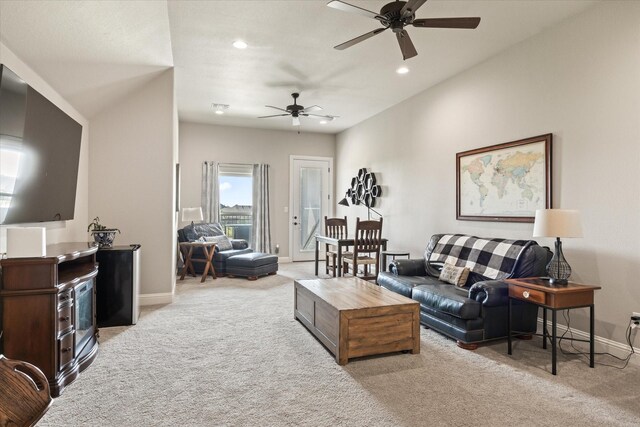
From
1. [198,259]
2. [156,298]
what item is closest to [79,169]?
[156,298]

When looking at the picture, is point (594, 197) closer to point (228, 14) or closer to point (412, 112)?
point (412, 112)

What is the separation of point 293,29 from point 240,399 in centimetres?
329

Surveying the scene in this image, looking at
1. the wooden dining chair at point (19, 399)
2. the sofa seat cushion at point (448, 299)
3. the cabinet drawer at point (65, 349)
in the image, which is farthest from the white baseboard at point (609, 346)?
the cabinet drawer at point (65, 349)

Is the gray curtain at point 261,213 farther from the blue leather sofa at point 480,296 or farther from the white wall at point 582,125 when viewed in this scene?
the blue leather sofa at point 480,296

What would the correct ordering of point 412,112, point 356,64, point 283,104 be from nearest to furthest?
point 356,64, point 412,112, point 283,104

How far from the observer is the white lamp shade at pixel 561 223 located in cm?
273

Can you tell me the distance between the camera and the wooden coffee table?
2.79 meters

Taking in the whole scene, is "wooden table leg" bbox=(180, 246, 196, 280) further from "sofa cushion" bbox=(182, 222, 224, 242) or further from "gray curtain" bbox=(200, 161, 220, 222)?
"gray curtain" bbox=(200, 161, 220, 222)

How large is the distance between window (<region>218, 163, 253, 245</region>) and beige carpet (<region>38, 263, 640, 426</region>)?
4.27 meters

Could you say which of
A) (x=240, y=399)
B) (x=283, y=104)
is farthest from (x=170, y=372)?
(x=283, y=104)

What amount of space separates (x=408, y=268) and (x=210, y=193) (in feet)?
15.2

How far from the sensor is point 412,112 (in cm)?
568

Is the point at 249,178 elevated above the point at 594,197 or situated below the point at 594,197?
above

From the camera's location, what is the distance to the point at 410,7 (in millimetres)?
2604
